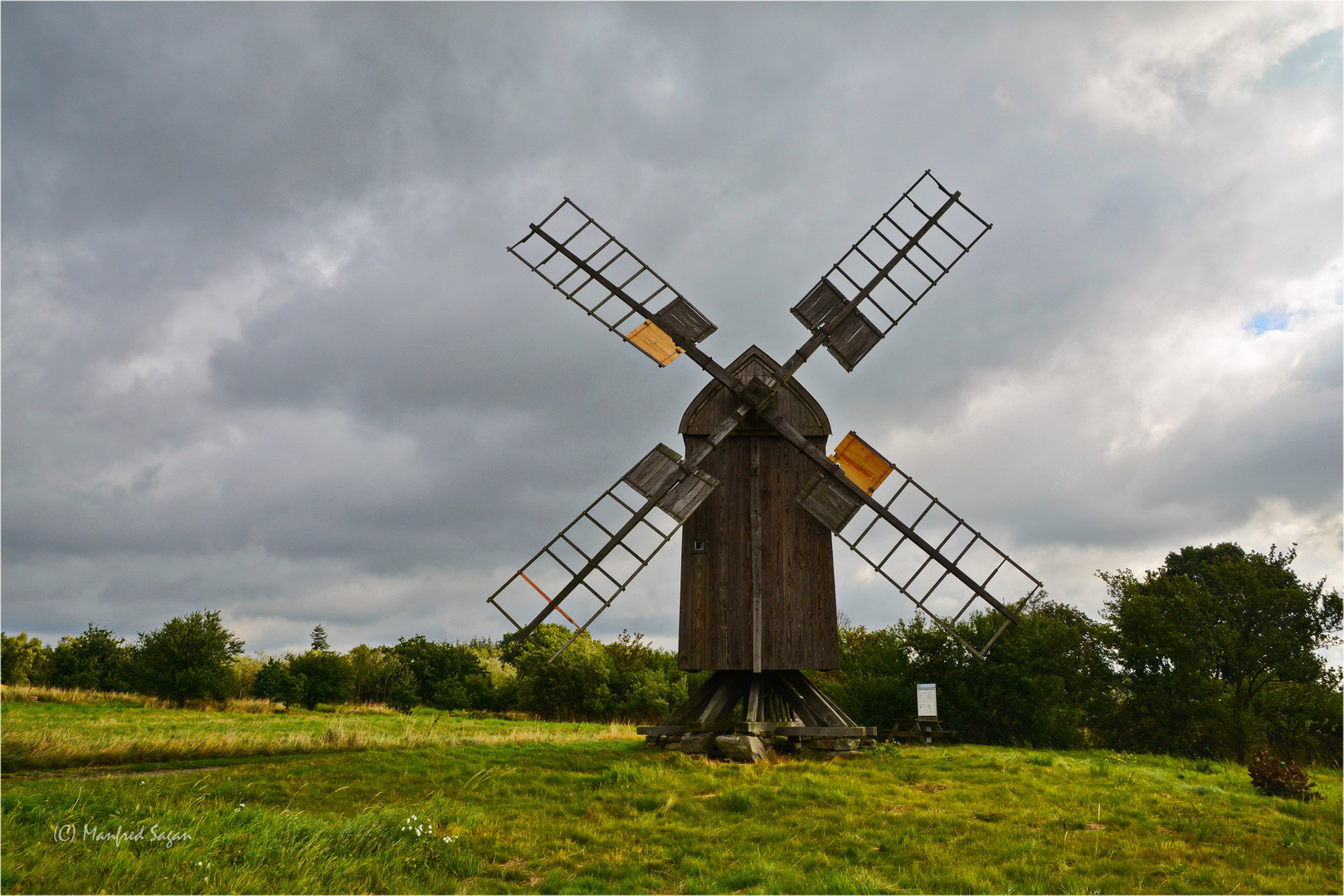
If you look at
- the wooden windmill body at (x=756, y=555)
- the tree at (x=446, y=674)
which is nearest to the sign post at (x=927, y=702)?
the wooden windmill body at (x=756, y=555)

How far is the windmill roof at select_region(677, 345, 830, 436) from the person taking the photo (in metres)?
15.1

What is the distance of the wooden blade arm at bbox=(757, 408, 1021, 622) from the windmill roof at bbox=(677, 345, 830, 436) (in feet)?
0.80

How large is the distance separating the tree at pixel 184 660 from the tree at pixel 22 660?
99.6 feet

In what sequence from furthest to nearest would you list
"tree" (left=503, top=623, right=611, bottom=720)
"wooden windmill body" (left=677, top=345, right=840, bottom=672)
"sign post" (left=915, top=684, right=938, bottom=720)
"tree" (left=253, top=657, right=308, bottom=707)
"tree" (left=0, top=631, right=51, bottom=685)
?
"tree" (left=0, top=631, right=51, bottom=685), "tree" (left=253, top=657, right=308, bottom=707), "tree" (left=503, top=623, right=611, bottom=720), "sign post" (left=915, top=684, right=938, bottom=720), "wooden windmill body" (left=677, top=345, right=840, bottom=672)

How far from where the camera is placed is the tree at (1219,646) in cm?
1969

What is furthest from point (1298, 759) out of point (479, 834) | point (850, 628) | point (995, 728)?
point (479, 834)

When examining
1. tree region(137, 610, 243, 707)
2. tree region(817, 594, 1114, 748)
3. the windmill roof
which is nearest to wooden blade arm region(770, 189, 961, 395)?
the windmill roof

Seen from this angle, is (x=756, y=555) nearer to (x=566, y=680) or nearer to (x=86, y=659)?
(x=566, y=680)

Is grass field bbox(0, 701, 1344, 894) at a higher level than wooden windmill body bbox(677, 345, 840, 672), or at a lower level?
lower

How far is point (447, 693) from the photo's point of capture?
35906 mm

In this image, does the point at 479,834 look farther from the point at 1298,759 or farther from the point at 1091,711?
the point at 1298,759

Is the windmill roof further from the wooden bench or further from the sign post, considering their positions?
the wooden bench

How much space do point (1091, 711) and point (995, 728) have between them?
3091 millimetres

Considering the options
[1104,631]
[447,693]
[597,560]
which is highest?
[597,560]
